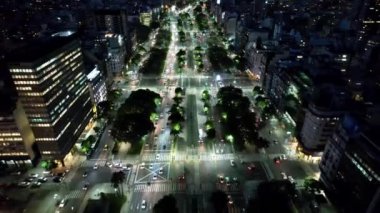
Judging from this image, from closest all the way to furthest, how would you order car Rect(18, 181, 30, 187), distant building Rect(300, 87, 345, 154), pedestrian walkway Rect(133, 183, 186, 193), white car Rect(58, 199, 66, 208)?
1. white car Rect(58, 199, 66, 208)
2. pedestrian walkway Rect(133, 183, 186, 193)
3. car Rect(18, 181, 30, 187)
4. distant building Rect(300, 87, 345, 154)

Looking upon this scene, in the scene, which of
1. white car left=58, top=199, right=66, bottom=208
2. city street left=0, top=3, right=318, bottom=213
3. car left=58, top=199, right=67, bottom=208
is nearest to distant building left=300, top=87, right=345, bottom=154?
city street left=0, top=3, right=318, bottom=213

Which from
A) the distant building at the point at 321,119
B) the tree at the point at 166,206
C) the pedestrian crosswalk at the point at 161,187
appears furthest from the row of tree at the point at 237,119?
the tree at the point at 166,206

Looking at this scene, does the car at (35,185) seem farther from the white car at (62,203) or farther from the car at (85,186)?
the car at (85,186)

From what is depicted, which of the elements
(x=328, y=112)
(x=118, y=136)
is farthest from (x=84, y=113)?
(x=328, y=112)

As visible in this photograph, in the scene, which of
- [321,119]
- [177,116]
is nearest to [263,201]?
[321,119]

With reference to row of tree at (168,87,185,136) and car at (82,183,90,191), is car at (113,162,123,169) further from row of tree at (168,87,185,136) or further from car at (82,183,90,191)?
row of tree at (168,87,185,136)

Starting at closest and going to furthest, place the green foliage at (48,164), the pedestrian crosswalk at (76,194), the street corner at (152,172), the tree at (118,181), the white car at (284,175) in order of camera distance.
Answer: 1. the pedestrian crosswalk at (76,194)
2. the tree at (118,181)
3. the street corner at (152,172)
4. the white car at (284,175)
5. the green foliage at (48,164)

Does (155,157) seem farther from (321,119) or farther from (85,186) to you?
(321,119)
